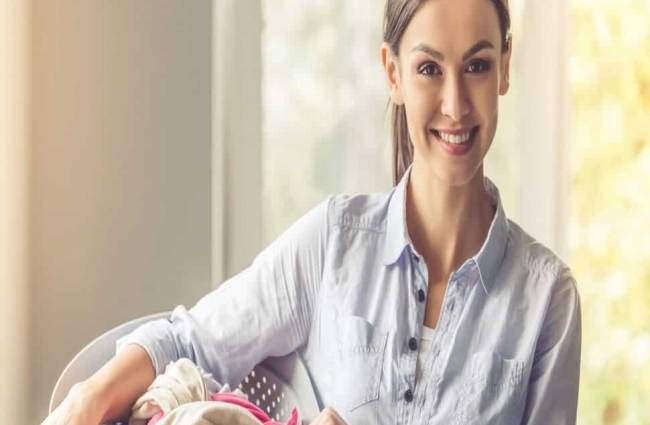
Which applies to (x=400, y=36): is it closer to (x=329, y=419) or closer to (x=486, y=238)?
(x=486, y=238)

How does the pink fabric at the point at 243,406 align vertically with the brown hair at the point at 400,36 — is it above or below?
below

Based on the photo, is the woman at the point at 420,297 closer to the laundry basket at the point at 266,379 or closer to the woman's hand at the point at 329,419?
the laundry basket at the point at 266,379

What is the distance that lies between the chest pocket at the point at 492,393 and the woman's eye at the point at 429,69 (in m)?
0.39

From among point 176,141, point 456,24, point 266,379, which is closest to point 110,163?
point 176,141

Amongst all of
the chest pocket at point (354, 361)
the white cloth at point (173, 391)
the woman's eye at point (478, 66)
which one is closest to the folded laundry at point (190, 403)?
the white cloth at point (173, 391)

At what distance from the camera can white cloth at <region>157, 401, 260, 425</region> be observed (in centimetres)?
117

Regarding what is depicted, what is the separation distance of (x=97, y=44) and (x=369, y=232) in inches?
24.1

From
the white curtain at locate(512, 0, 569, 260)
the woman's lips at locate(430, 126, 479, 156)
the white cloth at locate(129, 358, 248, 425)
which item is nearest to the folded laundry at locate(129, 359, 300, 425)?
the white cloth at locate(129, 358, 248, 425)

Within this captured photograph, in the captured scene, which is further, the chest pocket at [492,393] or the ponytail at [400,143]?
the ponytail at [400,143]

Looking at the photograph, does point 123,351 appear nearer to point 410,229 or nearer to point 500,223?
point 410,229

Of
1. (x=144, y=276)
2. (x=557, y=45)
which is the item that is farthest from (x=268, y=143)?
(x=557, y=45)

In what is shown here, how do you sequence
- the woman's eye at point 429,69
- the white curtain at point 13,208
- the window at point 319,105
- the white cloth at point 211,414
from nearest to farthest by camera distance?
1. the white cloth at point 211,414
2. the woman's eye at point 429,69
3. the white curtain at point 13,208
4. the window at point 319,105

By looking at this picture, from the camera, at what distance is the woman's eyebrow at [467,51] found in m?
1.35

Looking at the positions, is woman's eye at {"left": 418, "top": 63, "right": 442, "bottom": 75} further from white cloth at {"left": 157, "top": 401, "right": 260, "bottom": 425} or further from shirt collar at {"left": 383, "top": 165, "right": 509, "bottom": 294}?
white cloth at {"left": 157, "top": 401, "right": 260, "bottom": 425}
